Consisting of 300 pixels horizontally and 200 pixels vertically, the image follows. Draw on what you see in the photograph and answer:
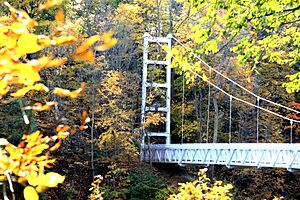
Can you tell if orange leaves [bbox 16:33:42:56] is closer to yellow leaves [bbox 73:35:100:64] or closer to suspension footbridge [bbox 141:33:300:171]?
yellow leaves [bbox 73:35:100:64]

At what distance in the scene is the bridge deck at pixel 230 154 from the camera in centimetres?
1081

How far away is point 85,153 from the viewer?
38.8 feet

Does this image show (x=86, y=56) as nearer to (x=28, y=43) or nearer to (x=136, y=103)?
(x=28, y=43)

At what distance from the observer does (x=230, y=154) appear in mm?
11945

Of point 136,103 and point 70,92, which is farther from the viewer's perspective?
point 136,103

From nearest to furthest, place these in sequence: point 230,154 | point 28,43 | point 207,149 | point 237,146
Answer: point 28,43 < point 237,146 < point 230,154 < point 207,149

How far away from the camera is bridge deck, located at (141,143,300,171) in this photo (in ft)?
35.5

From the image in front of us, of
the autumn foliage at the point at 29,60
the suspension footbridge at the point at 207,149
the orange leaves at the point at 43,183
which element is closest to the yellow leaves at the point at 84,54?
the autumn foliage at the point at 29,60

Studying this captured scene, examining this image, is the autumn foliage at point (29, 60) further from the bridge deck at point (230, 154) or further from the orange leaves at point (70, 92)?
the bridge deck at point (230, 154)

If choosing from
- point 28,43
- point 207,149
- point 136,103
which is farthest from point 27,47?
point 136,103

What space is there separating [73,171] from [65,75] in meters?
2.18

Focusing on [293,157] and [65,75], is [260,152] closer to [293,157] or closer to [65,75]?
[293,157]


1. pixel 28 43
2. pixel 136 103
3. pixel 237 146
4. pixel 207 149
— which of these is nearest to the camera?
pixel 28 43

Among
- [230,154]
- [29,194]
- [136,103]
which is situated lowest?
[230,154]
